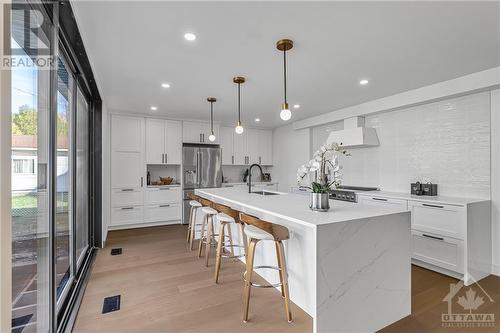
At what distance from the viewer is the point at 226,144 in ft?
21.0

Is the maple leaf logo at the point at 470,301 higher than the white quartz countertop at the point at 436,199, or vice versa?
the white quartz countertop at the point at 436,199

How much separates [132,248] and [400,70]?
4510 mm

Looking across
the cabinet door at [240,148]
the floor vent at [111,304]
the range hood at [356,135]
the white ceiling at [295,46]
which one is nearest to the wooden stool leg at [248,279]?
the floor vent at [111,304]

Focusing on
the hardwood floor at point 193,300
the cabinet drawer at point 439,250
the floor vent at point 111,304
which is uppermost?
the cabinet drawer at point 439,250

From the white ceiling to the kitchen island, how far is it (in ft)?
5.10

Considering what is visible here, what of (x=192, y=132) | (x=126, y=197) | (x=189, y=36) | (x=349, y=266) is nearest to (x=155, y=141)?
(x=192, y=132)

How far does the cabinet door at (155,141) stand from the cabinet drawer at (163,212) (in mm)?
1001

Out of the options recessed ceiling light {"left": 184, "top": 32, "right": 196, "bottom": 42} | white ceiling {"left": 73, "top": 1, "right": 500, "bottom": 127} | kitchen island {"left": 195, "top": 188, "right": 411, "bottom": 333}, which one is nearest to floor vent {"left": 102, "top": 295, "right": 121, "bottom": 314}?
kitchen island {"left": 195, "top": 188, "right": 411, "bottom": 333}

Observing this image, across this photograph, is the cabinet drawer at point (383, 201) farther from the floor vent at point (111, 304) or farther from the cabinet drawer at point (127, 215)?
the cabinet drawer at point (127, 215)

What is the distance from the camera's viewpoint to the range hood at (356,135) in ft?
14.2

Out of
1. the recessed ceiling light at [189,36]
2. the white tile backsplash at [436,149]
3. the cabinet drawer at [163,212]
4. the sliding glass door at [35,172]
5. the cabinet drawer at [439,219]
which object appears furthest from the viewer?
the cabinet drawer at [163,212]

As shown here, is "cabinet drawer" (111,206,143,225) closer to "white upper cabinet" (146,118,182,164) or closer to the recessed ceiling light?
"white upper cabinet" (146,118,182,164)

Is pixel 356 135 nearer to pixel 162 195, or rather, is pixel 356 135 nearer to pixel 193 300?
pixel 193 300

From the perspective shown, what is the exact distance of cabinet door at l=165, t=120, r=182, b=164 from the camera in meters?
5.63
